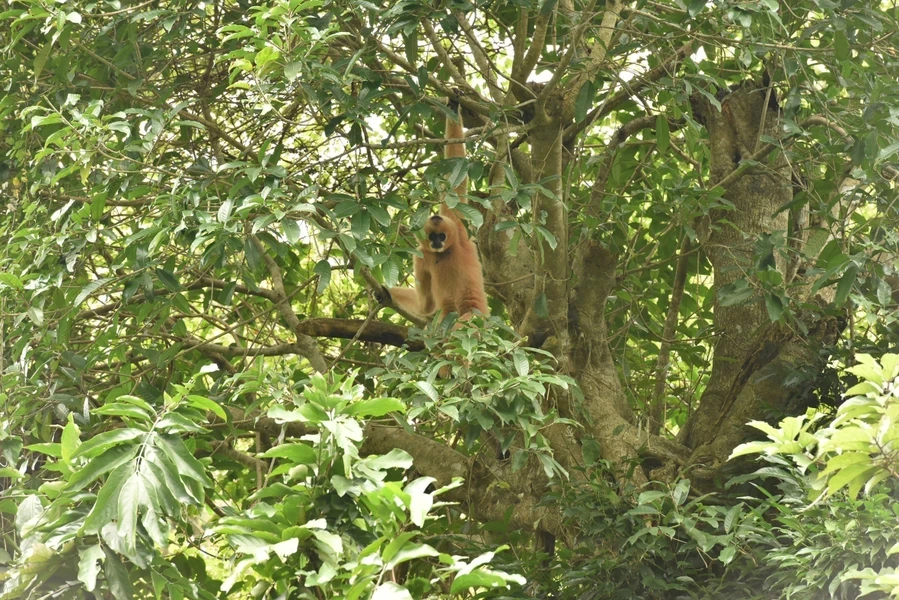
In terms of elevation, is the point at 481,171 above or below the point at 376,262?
above

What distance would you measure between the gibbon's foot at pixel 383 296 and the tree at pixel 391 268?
0.59 feet

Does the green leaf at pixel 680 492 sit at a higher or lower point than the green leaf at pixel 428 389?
lower

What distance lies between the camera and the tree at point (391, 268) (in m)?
2.48

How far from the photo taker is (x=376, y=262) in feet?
12.6

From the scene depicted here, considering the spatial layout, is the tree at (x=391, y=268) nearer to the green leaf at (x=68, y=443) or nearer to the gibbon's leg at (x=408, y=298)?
the green leaf at (x=68, y=443)

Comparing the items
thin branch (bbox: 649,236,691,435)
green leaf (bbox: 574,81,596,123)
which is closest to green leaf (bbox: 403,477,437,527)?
green leaf (bbox: 574,81,596,123)

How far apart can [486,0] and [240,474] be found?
3.98 meters

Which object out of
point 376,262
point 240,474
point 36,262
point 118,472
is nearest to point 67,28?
point 36,262

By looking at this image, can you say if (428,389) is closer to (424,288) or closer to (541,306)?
(541,306)

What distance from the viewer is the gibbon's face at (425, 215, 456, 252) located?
23.4ft

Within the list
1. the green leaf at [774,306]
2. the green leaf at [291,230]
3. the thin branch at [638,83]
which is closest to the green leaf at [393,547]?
the green leaf at [291,230]

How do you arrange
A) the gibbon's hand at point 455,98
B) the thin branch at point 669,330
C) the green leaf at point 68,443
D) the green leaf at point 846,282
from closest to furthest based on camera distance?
1. the green leaf at point 68,443
2. the green leaf at point 846,282
3. the gibbon's hand at point 455,98
4. the thin branch at point 669,330

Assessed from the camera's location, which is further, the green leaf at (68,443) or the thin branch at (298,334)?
the thin branch at (298,334)

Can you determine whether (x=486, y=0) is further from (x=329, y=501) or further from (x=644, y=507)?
(x=329, y=501)
